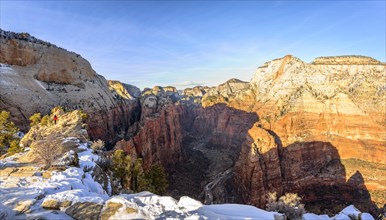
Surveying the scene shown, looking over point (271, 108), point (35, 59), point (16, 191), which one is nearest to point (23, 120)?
point (35, 59)

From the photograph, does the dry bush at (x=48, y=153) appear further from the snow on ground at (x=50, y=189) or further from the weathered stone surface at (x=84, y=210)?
the weathered stone surface at (x=84, y=210)

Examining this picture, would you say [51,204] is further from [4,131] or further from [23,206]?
[4,131]

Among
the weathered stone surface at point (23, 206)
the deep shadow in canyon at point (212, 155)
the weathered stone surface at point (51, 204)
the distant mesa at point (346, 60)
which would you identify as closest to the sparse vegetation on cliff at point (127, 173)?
the weathered stone surface at point (23, 206)

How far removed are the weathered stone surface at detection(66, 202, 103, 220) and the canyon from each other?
30.7 m

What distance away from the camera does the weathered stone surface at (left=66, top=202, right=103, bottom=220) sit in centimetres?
808

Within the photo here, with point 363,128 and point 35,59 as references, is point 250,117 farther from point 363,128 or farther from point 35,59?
point 35,59

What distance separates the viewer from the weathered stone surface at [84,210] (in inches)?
318

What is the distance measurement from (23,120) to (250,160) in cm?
4194

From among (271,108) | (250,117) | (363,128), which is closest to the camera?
(363,128)

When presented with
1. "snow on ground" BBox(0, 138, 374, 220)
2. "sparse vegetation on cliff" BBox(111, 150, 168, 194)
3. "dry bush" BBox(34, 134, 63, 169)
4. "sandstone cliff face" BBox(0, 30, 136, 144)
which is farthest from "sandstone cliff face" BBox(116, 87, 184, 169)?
"snow on ground" BBox(0, 138, 374, 220)

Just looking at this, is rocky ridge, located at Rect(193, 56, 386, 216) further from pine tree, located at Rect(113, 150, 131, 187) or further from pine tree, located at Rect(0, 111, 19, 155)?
pine tree, located at Rect(0, 111, 19, 155)

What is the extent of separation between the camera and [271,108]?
6888cm

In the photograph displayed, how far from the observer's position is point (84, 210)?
328 inches

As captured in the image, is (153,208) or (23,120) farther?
(23,120)
